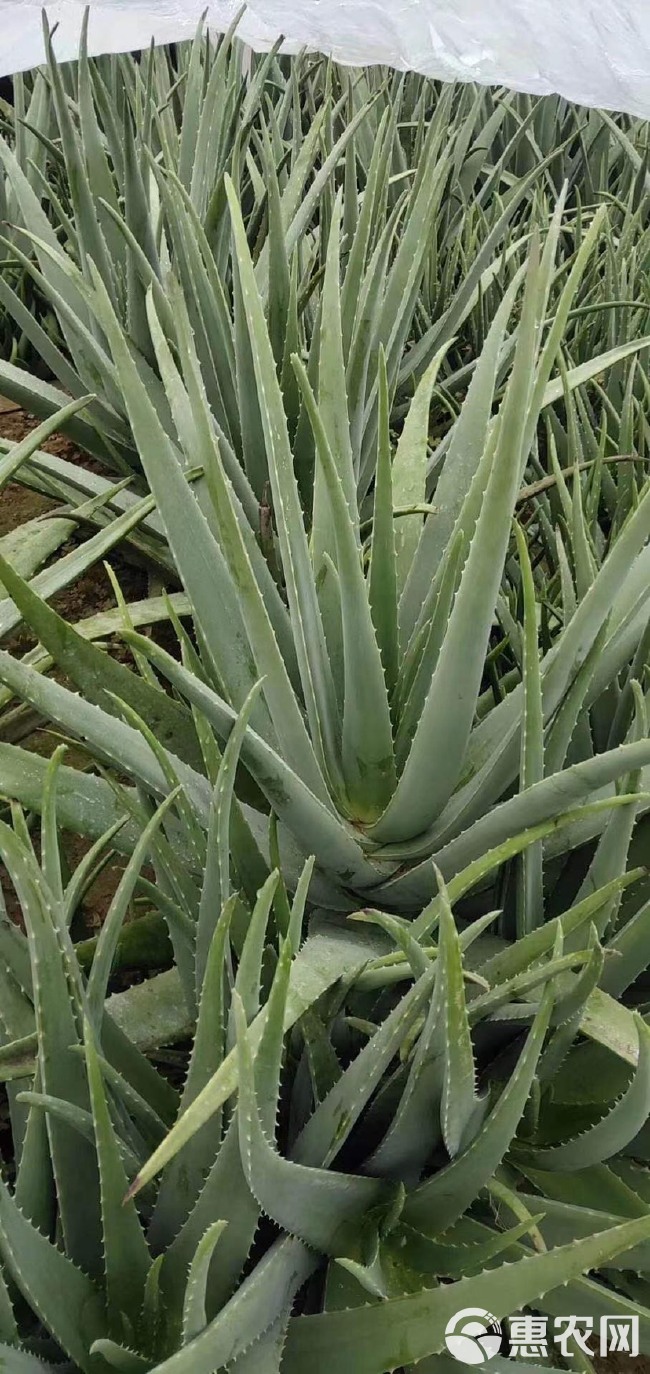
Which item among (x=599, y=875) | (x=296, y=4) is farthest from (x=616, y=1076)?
(x=296, y=4)

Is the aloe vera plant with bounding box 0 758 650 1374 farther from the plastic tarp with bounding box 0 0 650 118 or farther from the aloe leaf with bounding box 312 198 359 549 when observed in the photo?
the plastic tarp with bounding box 0 0 650 118

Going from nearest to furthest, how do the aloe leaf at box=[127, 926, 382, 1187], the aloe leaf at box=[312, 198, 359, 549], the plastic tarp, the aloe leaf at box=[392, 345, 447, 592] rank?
the aloe leaf at box=[127, 926, 382, 1187]
the aloe leaf at box=[312, 198, 359, 549]
the aloe leaf at box=[392, 345, 447, 592]
the plastic tarp

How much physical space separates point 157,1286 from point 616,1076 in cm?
26

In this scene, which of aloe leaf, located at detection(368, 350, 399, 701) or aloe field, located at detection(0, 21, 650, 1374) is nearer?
aloe field, located at detection(0, 21, 650, 1374)

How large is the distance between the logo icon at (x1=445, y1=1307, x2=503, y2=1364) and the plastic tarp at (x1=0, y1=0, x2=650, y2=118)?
181 centimetres

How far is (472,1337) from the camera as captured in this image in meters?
0.39

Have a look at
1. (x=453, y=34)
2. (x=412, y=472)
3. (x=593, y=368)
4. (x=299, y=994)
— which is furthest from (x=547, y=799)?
(x=453, y=34)

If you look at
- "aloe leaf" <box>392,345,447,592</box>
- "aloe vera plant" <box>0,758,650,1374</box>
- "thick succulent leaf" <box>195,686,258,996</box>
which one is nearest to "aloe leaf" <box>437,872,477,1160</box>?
"aloe vera plant" <box>0,758,650,1374</box>

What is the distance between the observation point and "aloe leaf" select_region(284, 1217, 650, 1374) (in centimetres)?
34

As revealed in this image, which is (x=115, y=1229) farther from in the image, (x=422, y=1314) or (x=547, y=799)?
(x=547, y=799)

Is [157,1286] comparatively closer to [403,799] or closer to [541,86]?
[403,799]

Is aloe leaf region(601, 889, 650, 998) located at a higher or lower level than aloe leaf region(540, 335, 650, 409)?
lower

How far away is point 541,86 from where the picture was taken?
64.8 inches

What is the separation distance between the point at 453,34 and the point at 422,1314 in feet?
6.45
